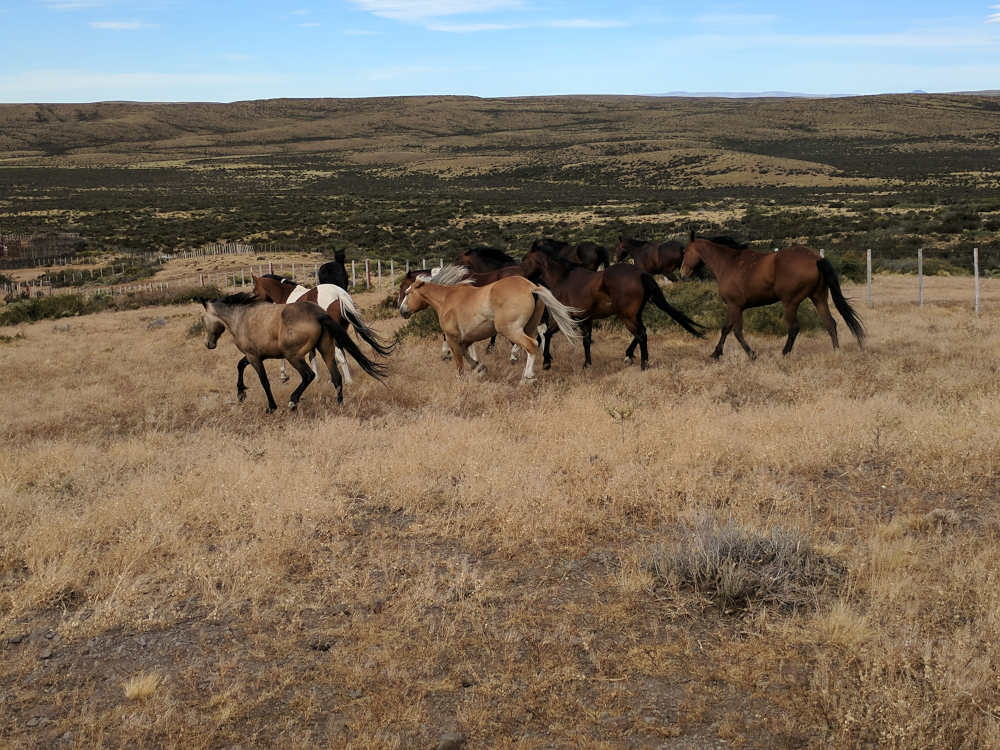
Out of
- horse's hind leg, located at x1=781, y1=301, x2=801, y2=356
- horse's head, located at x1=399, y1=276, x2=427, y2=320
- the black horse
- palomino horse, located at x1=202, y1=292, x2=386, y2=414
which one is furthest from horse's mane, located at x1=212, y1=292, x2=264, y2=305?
horse's hind leg, located at x1=781, y1=301, x2=801, y2=356

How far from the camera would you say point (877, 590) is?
4.54 meters

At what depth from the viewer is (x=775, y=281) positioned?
11.4m

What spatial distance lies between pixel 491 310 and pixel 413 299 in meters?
1.37

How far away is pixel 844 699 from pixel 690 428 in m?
4.23

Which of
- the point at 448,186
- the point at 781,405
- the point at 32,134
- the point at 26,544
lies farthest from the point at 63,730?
the point at 32,134

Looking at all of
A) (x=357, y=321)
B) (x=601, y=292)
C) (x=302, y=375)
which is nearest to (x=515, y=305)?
(x=601, y=292)

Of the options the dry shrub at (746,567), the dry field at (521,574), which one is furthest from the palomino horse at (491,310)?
the dry shrub at (746,567)

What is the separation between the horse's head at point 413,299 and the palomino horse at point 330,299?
54cm

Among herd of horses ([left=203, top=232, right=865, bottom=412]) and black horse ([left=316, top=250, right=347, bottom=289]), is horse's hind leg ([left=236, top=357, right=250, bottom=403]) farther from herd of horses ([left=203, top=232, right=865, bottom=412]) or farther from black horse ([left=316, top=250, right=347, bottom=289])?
black horse ([left=316, top=250, right=347, bottom=289])

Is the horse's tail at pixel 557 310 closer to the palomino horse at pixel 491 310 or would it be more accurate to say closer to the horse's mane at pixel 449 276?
the palomino horse at pixel 491 310

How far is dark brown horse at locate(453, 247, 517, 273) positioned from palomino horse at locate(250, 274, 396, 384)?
2.89 m

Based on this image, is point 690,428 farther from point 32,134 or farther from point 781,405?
point 32,134

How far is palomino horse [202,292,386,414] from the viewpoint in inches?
388

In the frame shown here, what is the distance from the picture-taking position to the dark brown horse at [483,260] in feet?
45.9
